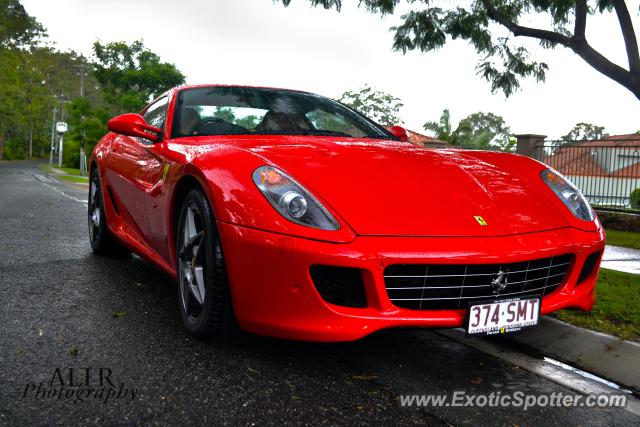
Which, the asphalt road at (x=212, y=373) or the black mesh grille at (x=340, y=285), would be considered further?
the black mesh grille at (x=340, y=285)

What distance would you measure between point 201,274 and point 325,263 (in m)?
0.76

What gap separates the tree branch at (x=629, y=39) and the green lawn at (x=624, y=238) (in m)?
2.35

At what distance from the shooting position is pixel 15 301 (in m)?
3.62

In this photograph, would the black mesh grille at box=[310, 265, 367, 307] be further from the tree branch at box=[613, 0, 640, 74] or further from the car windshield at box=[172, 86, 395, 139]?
the tree branch at box=[613, 0, 640, 74]

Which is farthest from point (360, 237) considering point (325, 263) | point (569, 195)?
point (569, 195)

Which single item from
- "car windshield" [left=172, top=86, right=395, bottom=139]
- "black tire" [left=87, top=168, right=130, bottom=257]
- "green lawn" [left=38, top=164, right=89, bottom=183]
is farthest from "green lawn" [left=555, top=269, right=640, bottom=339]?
"green lawn" [left=38, top=164, right=89, bottom=183]

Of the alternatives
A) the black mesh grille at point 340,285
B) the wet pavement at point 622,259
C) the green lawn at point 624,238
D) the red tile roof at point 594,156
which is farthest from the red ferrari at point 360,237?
the red tile roof at point 594,156

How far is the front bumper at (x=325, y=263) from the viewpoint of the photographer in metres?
2.34

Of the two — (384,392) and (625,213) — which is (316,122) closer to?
(384,392)

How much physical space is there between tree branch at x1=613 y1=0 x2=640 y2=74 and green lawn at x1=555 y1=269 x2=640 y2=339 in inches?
233

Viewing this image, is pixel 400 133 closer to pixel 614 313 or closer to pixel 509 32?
pixel 614 313

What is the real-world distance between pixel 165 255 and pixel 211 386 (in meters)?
1.16

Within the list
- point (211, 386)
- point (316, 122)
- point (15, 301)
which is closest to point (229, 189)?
point (211, 386)

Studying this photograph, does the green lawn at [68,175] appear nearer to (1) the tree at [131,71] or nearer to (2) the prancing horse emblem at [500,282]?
(1) the tree at [131,71]
